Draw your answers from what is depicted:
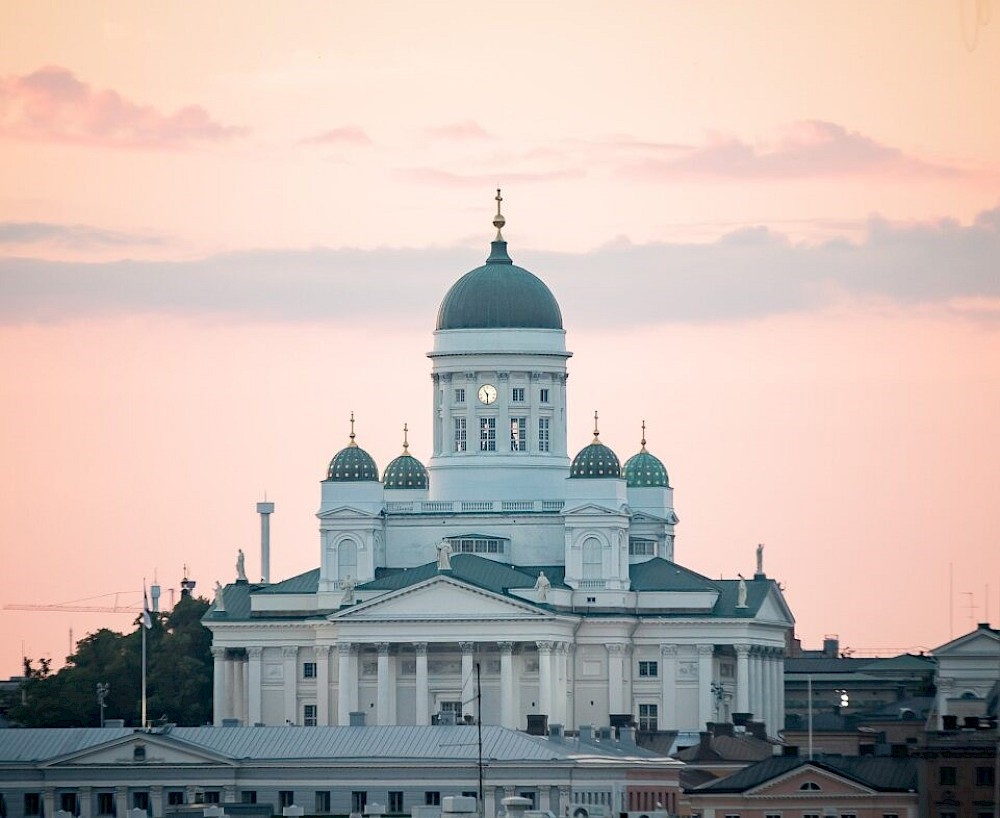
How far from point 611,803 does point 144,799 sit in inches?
706

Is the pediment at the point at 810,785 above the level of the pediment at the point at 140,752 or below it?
below

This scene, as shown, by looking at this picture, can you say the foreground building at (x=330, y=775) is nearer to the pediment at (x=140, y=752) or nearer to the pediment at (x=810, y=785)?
the pediment at (x=140, y=752)

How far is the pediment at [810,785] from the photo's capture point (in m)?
176

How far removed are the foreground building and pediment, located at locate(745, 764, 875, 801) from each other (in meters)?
7.76

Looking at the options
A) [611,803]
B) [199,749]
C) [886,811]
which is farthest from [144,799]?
[886,811]

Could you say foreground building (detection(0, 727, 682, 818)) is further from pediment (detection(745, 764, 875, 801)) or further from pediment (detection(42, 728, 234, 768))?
pediment (detection(745, 764, 875, 801))

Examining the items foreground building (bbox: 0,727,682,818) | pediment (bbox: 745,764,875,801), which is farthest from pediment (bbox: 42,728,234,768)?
pediment (bbox: 745,764,875,801)

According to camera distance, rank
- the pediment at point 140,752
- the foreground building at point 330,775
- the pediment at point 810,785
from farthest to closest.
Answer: the pediment at point 140,752 < the foreground building at point 330,775 < the pediment at point 810,785

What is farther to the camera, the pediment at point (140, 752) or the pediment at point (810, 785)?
the pediment at point (140, 752)

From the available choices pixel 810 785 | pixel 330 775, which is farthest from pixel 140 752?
pixel 810 785

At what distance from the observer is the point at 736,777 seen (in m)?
180

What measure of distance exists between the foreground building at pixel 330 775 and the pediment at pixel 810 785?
776 centimetres

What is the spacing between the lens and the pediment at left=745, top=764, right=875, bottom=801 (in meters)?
176

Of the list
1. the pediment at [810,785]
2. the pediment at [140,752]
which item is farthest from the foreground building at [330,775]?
the pediment at [810,785]
